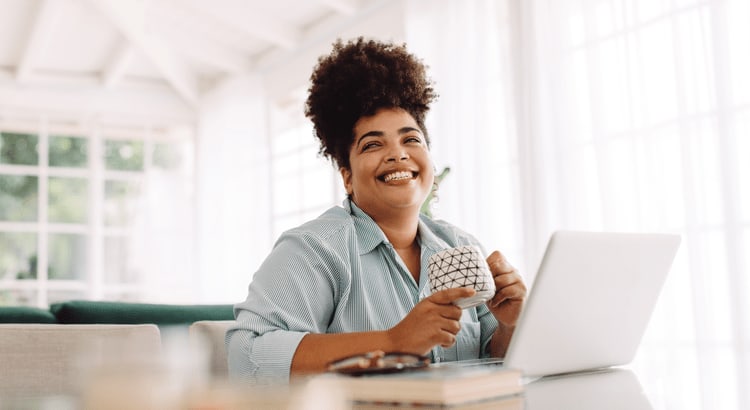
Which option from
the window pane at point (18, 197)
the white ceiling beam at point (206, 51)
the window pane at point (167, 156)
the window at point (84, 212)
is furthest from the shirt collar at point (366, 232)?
the window pane at point (167, 156)

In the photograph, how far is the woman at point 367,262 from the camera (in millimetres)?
1235

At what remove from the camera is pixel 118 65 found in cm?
650

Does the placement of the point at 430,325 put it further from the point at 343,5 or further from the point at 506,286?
the point at 343,5

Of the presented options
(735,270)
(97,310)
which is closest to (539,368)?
(97,310)

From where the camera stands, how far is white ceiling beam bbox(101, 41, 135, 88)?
20.5ft

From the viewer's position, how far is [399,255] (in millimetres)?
1631

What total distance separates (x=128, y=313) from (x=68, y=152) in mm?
5135

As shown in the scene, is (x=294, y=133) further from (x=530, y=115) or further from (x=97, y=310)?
(x=97, y=310)

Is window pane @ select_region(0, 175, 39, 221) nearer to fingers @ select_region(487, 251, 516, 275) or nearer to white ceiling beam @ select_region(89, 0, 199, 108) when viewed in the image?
white ceiling beam @ select_region(89, 0, 199, 108)

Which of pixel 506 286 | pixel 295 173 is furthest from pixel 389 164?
pixel 295 173

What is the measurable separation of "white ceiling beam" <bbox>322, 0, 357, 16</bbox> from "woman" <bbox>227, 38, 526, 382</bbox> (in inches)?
142

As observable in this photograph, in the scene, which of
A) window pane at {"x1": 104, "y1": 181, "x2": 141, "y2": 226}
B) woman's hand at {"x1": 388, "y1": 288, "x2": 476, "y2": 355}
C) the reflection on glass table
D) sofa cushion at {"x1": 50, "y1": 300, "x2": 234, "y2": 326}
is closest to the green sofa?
sofa cushion at {"x1": 50, "y1": 300, "x2": 234, "y2": 326}

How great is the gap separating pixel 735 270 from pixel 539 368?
2.01 meters

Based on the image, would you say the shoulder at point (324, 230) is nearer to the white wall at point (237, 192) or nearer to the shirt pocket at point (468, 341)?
the shirt pocket at point (468, 341)
